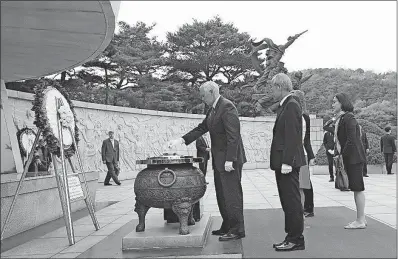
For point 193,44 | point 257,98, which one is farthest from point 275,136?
point 193,44

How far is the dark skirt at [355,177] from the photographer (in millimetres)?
5348

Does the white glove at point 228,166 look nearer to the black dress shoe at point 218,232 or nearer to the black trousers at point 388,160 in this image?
the black dress shoe at point 218,232

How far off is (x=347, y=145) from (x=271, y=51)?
67.2ft

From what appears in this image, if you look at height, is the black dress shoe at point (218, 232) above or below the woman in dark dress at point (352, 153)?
below

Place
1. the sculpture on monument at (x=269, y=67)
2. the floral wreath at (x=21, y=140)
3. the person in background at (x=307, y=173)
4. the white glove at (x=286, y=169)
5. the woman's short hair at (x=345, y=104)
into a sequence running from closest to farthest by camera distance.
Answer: the white glove at (x=286, y=169) < the woman's short hair at (x=345, y=104) < the person in background at (x=307, y=173) < the floral wreath at (x=21, y=140) < the sculpture on monument at (x=269, y=67)

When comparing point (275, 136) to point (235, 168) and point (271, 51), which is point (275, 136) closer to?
point (235, 168)

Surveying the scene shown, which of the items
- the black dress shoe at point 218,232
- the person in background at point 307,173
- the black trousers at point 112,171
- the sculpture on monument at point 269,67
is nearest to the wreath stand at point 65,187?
the black dress shoe at point 218,232

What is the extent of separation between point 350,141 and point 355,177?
0.47m

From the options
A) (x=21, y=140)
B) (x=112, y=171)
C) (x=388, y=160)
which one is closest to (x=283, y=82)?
(x=21, y=140)

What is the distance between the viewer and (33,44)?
591 cm

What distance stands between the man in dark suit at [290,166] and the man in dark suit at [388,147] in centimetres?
1231

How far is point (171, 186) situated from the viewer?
4.83 meters

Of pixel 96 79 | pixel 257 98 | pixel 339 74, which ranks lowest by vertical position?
pixel 257 98

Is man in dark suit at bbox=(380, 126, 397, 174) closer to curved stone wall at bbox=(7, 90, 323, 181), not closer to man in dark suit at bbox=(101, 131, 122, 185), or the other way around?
curved stone wall at bbox=(7, 90, 323, 181)
